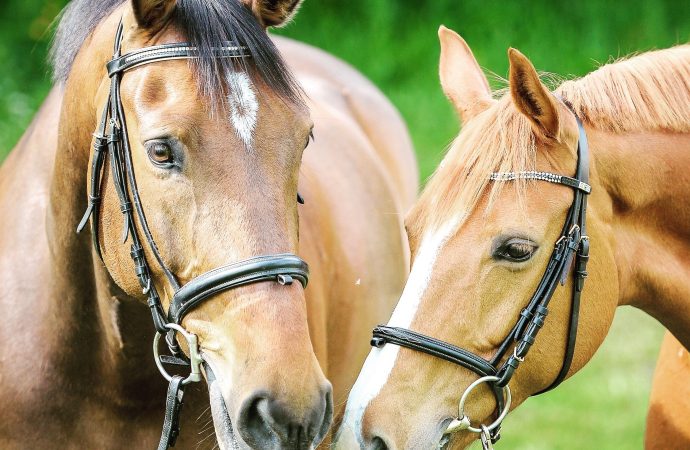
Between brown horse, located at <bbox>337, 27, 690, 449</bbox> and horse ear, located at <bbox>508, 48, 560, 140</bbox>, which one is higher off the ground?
horse ear, located at <bbox>508, 48, 560, 140</bbox>

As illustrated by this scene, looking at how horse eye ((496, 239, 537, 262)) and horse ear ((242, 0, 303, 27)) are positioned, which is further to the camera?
horse ear ((242, 0, 303, 27))

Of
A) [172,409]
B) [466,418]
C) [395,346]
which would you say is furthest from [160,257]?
[466,418]

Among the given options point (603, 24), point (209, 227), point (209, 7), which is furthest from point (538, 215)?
point (603, 24)

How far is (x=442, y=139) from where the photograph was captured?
9.74 m

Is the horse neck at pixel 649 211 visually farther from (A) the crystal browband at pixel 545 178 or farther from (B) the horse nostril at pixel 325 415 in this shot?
(B) the horse nostril at pixel 325 415

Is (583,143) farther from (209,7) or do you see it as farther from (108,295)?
(108,295)

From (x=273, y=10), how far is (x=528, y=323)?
3.96 ft

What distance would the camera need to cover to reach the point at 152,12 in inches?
110

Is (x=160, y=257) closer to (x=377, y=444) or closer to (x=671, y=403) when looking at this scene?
(x=377, y=444)

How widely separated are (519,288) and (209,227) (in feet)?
2.91

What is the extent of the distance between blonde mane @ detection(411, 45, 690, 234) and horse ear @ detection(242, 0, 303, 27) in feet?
2.13

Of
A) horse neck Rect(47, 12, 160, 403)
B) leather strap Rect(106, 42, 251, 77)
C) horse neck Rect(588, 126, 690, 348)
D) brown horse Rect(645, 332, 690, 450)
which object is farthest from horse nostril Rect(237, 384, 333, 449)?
brown horse Rect(645, 332, 690, 450)

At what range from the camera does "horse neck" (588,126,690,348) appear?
116 inches

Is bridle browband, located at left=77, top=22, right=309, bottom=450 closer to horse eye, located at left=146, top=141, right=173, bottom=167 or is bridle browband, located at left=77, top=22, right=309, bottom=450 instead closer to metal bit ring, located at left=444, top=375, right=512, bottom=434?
horse eye, located at left=146, top=141, right=173, bottom=167
